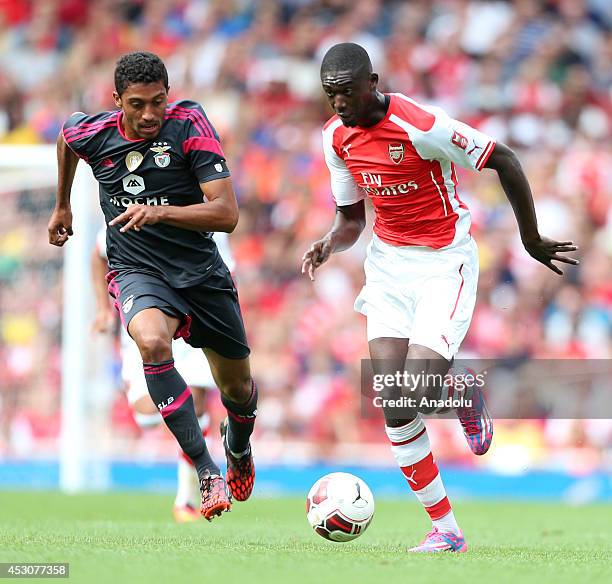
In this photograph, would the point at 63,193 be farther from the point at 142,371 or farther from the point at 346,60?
the point at 142,371

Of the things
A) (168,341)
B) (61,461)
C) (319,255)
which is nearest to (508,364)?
(61,461)

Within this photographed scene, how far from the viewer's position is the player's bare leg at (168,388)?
6.03m

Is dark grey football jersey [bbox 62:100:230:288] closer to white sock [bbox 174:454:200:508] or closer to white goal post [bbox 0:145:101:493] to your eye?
white sock [bbox 174:454:200:508]

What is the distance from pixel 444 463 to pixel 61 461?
14.0ft

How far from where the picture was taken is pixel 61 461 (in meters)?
13.4

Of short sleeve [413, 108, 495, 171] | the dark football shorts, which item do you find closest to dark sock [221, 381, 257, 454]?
the dark football shorts

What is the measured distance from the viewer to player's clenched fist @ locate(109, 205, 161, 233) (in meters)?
5.76

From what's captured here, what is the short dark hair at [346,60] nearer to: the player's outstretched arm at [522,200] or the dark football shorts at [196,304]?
the player's outstretched arm at [522,200]

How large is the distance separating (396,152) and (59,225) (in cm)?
193

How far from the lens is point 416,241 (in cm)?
663

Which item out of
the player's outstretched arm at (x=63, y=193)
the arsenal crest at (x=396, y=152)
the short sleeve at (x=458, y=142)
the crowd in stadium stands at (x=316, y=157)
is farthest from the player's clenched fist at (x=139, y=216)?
the crowd in stadium stands at (x=316, y=157)

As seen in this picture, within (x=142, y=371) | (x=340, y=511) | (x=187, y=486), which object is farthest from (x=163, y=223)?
(x=187, y=486)

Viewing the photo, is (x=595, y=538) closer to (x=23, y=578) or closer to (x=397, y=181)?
(x=397, y=181)

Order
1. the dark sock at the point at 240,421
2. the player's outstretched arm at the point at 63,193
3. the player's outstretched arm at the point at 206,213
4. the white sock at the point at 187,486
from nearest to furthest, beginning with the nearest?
the player's outstretched arm at the point at 206,213, the player's outstretched arm at the point at 63,193, the dark sock at the point at 240,421, the white sock at the point at 187,486
